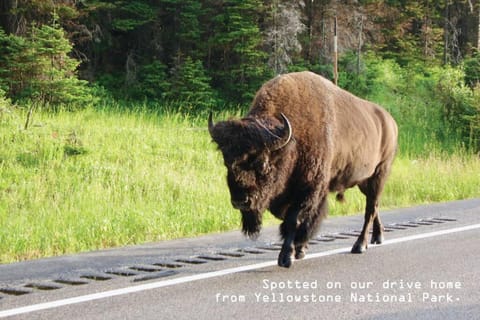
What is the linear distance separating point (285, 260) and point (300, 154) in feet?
3.70

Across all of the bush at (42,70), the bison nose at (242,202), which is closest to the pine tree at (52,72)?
the bush at (42,70)

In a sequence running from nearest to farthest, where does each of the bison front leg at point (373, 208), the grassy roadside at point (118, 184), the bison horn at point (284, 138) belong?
the bison horn at point (284, 138) → the bison front leg at point (373, 208) → the grassy roadside at point (118, 184)

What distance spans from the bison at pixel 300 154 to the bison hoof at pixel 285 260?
0.03 ft

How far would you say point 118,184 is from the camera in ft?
40.3

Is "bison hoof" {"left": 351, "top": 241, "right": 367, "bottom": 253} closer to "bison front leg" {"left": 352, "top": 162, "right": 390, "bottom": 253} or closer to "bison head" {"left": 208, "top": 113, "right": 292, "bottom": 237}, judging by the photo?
"bison front leg" {"left": 352, "top": 162, "right": 390, "bottom": 253}

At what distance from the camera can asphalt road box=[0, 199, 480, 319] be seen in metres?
4.92

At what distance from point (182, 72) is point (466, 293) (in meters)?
19.1

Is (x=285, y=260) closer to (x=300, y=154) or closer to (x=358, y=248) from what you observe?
(x=300, y=154)

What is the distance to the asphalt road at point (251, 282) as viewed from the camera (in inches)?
194

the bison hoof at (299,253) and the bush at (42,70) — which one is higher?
the bush at (42,70)

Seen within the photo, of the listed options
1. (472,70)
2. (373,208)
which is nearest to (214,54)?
(472,70)

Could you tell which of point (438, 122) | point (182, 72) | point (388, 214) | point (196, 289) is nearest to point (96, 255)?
point (196, 289)

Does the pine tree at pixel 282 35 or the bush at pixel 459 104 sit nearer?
the bush at pixel 459 104

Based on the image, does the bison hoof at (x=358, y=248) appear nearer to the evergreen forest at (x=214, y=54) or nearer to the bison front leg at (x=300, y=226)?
the bison front leg at (x=300, y=226)
